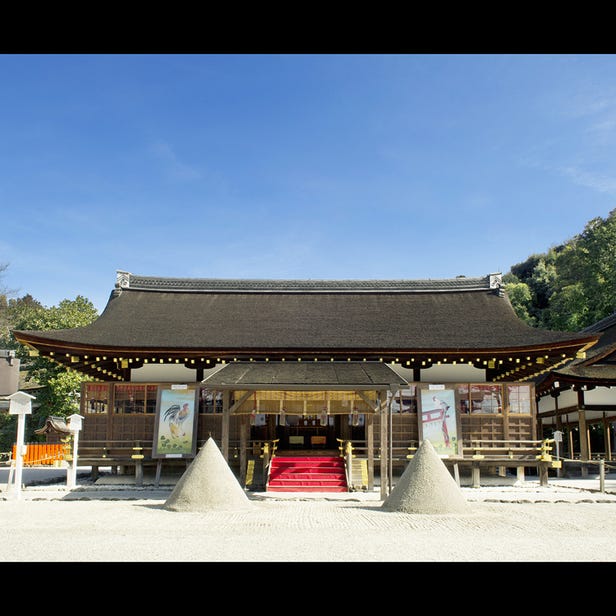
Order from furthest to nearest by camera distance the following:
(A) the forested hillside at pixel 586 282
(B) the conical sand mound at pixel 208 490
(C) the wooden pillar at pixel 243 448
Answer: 1. (A) the forested hillside at pixel 586 282
2. (C) the wooden pillar at pixel 243 448
3. (B) the conical sand mound at pixel 208 490

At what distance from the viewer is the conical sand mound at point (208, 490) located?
11945mm

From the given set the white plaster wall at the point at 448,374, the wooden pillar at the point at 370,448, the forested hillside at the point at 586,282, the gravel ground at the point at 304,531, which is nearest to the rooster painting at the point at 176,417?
A: the gravel ground at the point at 304,531

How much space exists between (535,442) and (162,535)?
12340 mm

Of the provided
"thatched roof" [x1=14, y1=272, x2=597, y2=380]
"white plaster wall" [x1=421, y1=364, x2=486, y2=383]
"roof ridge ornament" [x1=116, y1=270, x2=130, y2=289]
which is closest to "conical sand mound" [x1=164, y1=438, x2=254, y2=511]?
"thatched roof" [x1=14, y1=272, x2=597, y2=380]

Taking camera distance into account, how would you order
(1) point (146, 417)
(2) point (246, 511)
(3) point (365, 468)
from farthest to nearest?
1. (1) point (146, 417)
2. (3) point (365, 468)
3. (2) point (246, 511)

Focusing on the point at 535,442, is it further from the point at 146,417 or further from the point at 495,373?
the point at 146,417

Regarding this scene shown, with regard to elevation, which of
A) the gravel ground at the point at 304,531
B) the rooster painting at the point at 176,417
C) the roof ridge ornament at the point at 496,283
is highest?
the roof ridge ornament at the point at 496,283

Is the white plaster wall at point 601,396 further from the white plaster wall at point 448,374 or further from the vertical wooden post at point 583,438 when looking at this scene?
the white plaster wall at point 448,374

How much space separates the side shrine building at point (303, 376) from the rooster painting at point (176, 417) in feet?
Result: 0.10

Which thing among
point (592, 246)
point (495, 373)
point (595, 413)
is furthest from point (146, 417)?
point (592, 246)

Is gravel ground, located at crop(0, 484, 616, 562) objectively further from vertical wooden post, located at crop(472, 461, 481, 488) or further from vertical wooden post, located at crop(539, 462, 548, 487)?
vertical wooden post, located at crop(539, 462, 548, 487)

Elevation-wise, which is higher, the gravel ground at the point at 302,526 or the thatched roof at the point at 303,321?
the thatched roof at the point at 303,321

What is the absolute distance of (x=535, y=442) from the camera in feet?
57.4

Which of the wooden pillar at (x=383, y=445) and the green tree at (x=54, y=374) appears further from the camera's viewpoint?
the green tree at (x=54, y=374)
